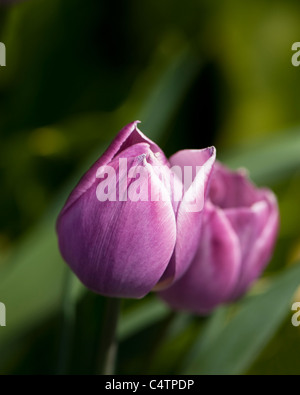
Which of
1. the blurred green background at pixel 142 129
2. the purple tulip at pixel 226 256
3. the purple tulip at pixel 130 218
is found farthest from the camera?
the blurred green background at pixel 142 129

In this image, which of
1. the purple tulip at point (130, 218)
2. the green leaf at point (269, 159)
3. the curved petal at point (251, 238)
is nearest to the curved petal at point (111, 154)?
the purple tulip at point (130, 218)

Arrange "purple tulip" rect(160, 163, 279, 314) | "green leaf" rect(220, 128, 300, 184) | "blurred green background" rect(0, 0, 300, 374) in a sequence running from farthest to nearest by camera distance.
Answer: "green leaf" rect(220, 128, 300, 184) → "blurred green background" rect(0, 0, 300, 374) → "purple tulip" rect(160, 163, 279, 314)

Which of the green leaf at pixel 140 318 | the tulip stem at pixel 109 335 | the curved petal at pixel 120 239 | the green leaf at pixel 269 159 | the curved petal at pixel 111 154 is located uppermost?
the curved petal at pixel 111 154

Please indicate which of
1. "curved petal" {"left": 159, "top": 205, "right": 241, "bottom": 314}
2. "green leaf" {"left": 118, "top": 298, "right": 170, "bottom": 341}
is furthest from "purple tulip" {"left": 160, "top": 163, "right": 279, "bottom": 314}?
"green leaf" {"left": 118, "top": 298, "right": 170, "bottom": 341}

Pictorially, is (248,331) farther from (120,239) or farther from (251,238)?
(120,239)

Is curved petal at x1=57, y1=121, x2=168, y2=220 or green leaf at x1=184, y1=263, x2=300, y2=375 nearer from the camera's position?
curved petal at x1=57, y1=121, x2=168, y2=220

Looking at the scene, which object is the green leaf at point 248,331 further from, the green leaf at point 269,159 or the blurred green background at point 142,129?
the green leaf at point 269,159

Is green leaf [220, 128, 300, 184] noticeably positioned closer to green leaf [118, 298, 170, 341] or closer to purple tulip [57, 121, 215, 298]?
green leaf [118, 298, 170, 341]

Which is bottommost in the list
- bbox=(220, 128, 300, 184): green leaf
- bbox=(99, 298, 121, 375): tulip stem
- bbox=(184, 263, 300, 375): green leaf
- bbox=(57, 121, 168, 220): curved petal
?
bbox=(184, 263, 300, 375): green leaf
